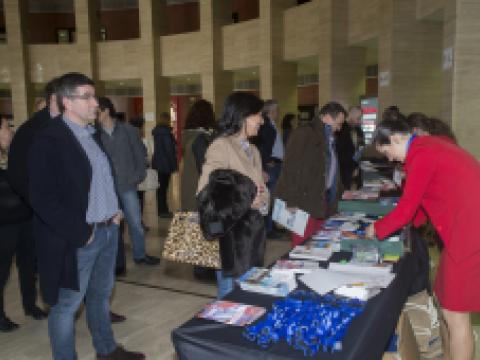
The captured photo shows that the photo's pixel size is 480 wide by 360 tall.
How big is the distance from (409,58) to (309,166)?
18.2ft

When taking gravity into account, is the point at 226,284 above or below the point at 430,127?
below

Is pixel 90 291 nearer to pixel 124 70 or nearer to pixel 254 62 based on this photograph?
pixel 254 62

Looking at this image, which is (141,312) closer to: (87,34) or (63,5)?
(87,34)

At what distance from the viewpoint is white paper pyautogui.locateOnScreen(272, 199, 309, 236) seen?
9.29 feet

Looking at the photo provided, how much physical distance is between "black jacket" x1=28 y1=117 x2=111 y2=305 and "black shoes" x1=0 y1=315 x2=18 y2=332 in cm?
141

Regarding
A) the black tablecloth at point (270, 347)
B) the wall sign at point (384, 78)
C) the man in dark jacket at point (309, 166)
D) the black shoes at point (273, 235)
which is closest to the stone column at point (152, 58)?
the wall sign at point (384, 78)

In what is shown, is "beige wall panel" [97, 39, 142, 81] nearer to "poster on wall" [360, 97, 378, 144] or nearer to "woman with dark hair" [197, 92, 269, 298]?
"poster on wall" [360, 97, 378, 144]

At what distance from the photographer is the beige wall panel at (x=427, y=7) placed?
6755 millimetres

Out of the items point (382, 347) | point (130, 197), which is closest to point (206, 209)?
point (382, 347)

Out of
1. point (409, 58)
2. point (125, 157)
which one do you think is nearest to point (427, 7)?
point (409, 58)

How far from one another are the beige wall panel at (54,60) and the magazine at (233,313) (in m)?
15.8

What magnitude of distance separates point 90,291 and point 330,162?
7.38 ft

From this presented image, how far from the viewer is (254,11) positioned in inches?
627

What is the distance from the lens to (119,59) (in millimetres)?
15789
